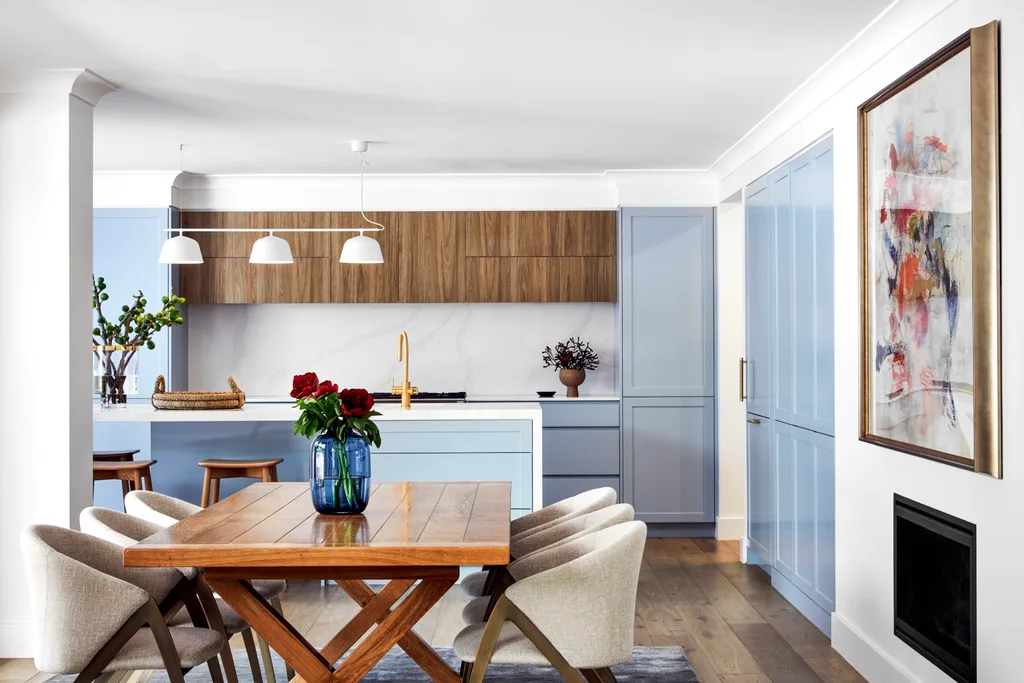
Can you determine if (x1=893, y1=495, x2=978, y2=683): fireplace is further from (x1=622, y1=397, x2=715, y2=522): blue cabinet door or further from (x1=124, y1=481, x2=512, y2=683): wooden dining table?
(x1=622, y1=397, x2=715, y2=522): blue cabinet door

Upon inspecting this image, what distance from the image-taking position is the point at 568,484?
6102 mm

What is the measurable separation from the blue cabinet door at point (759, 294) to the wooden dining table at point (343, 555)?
2486 millimetres

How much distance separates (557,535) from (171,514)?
54.3 inches

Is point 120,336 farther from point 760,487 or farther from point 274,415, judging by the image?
point 760,487

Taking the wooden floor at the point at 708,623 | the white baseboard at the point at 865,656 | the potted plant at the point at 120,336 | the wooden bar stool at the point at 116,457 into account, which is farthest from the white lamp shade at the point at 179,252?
the white baseboard at the point at 865,656

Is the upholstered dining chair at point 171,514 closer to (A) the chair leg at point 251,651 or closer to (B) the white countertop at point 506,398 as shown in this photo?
(A) the chair leg at point 251,651

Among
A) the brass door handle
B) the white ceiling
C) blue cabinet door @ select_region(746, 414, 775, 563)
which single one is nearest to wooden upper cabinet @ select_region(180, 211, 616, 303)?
the white ceiling

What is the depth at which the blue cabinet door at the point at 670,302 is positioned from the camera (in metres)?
6.11

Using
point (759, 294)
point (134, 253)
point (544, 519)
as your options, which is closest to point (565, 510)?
point (544, 519)

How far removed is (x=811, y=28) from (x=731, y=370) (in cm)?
311

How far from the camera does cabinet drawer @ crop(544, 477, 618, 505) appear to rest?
6.08 metres

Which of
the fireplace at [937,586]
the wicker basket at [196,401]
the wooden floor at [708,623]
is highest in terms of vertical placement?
the wicker basket at [196,401]

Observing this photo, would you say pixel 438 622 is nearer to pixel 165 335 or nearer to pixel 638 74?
pixel 638 74

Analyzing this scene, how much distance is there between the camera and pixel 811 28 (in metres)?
3.28
